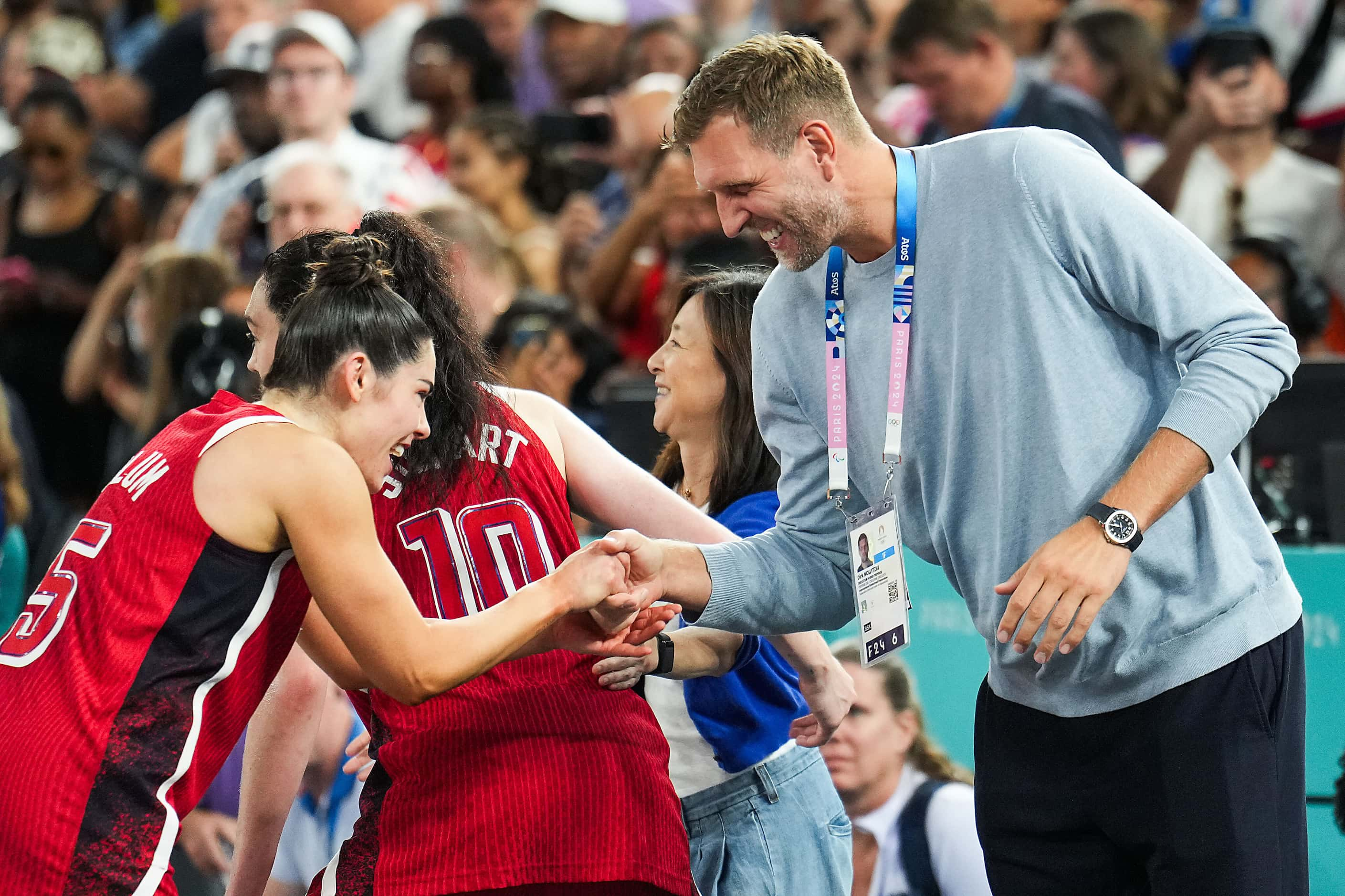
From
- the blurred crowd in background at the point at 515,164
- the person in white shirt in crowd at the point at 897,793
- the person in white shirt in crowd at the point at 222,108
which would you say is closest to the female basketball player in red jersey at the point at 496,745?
the person in white shirt in crowd at the point at 897,793

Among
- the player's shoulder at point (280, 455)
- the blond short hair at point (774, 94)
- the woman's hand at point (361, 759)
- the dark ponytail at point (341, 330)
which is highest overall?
the blond short hair at point (774, 94)

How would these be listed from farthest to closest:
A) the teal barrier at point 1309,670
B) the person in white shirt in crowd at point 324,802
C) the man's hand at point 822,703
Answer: the person in white shirt in crowd at point 324,802 → the teal barrier at point 1309,670 → the man's hand at point 822,703

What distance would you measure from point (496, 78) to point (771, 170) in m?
5.00

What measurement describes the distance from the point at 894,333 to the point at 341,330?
846mm

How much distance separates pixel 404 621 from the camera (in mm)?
2340

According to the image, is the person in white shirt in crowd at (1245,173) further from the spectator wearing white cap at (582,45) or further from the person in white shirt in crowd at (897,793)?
the spectator wearing white cap at (582,45)

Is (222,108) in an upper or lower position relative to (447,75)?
lower

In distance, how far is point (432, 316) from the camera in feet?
8.75

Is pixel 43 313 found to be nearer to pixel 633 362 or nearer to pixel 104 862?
pixel 633 362

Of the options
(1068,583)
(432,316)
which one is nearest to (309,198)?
Result: (432,316)

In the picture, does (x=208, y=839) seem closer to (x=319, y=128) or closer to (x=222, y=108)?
(x=319, y=128)

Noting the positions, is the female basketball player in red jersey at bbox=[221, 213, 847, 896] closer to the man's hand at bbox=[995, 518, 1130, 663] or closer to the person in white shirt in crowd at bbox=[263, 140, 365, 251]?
the man's hand at bbox=[995, 518, 1130, 663]

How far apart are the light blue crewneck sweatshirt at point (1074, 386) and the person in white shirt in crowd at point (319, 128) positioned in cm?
382

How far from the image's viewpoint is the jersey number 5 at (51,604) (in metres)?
2.30
